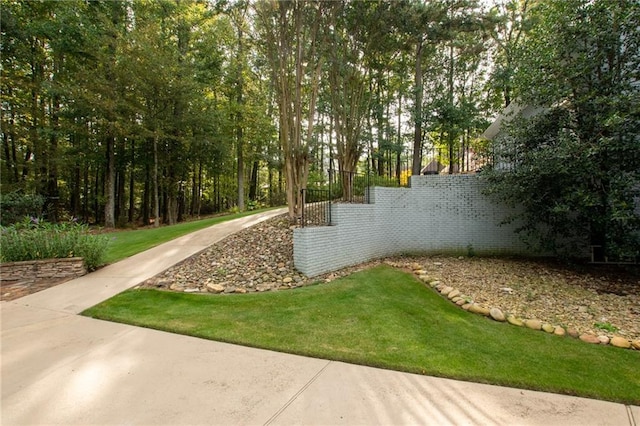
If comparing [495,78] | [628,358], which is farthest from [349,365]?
[495,78]

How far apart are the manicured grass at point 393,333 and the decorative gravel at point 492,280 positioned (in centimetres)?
52

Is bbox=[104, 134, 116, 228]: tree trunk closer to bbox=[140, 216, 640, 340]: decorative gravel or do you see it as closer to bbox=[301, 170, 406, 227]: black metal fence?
bbox=[140, 216, 640, 340]: decorative gravel

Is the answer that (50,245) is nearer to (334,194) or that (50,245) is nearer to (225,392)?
(225,392)

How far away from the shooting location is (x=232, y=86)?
16.1m

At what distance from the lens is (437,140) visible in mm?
12891

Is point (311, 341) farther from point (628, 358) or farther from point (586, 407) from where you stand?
point (628, 358)

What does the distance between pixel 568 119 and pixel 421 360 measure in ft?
19.7

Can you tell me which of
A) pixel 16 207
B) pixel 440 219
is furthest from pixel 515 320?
pixel 16 207

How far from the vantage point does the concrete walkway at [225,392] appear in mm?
1898

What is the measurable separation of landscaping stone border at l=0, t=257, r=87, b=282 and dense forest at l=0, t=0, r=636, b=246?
439 cm

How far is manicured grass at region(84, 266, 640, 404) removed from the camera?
2459 millimetres

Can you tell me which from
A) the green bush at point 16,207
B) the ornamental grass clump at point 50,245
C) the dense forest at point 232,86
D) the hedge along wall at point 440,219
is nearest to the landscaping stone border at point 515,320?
the hedge along wall at point 440,219

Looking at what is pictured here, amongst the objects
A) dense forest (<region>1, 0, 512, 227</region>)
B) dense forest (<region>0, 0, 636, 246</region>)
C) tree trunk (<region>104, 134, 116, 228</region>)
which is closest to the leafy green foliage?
dense forest (<region>0, 0, 636, 246</region>)

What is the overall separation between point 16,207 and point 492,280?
1501 centimetres
